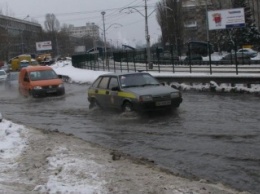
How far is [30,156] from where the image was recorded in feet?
28.2

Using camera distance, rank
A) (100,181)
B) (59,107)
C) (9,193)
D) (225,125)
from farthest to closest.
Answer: (59,107) → (225,125) → (100,181) → (9,193)

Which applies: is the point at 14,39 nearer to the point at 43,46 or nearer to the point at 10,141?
the point at 43,46

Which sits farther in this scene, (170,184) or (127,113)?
(127,113)

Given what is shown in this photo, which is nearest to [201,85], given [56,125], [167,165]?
[56,125]

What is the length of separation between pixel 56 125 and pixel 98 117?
139 cm

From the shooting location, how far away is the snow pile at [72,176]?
614 centimetres

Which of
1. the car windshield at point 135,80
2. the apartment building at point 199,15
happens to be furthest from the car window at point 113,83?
the apartment building at point 199,15

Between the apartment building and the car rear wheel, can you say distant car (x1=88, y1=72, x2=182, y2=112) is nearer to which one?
the car rear wheel

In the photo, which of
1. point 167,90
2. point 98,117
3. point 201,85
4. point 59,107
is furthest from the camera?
point 201,85

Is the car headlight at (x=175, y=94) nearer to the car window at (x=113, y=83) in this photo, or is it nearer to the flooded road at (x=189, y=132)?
the flooded road at (x=189, y=132)

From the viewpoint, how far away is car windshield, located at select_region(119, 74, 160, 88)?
47.7 ft

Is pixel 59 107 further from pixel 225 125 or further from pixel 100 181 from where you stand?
pixel 100 181

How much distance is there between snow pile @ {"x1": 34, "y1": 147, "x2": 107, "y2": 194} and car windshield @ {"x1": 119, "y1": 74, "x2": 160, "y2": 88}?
6140mm

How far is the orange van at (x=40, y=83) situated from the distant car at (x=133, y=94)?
8259 millimetres
